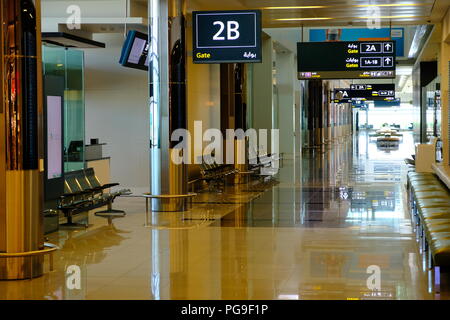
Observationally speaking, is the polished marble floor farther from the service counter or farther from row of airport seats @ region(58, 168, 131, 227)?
the service counter

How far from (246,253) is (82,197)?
4.46m

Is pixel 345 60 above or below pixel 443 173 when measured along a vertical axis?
above

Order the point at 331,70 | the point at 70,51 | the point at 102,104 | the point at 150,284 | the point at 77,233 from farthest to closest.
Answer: the point at 331,70, the point at 102,104, the point at 70,51, the point at 77,233, the point at 150,284

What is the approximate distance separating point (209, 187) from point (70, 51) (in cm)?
666

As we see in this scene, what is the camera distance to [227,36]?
15.4 meters

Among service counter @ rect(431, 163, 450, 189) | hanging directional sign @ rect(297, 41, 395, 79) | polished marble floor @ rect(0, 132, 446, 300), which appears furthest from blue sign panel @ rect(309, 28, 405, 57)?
polished marble floor @ rect(0, 132, 446, 300)

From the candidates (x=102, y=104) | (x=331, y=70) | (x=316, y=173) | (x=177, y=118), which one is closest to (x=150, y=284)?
(x=177, y=118)

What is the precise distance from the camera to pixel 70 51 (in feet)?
46.5

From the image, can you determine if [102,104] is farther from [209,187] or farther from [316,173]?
[316,173]

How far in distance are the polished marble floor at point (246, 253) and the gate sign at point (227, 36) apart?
302 cm

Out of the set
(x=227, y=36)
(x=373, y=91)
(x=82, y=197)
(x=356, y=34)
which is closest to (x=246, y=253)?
(x=82, y=197)

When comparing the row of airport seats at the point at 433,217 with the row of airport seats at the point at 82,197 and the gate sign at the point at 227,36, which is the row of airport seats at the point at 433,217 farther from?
the row of airport seats at the point at 82,197

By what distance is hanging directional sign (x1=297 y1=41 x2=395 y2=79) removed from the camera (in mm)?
21016

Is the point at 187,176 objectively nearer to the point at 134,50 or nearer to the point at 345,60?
the point at 134,50
